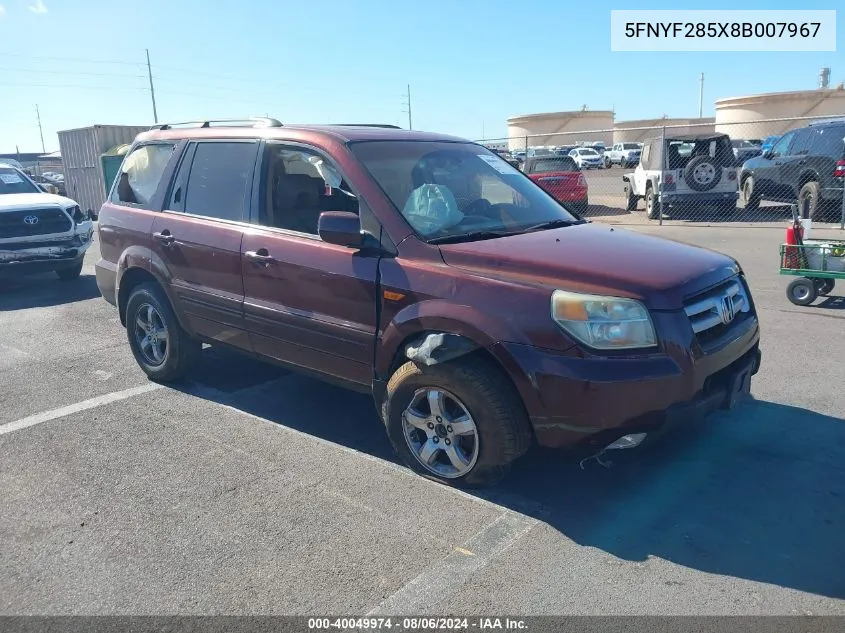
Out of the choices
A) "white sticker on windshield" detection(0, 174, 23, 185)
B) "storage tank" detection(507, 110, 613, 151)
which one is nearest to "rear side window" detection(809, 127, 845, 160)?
"white sticker on windshield" detection(0, 174, 23, 185)

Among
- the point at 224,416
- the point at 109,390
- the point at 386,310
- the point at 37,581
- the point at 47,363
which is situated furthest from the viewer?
the point at 47,363

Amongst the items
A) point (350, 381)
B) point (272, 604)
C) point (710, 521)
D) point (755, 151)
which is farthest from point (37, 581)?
point (755, 151)

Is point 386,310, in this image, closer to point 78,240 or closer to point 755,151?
point 78,240

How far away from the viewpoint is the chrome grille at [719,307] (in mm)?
3539

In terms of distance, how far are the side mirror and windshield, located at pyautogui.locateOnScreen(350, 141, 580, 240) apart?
11.1 inches

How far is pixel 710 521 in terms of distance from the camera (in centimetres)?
348

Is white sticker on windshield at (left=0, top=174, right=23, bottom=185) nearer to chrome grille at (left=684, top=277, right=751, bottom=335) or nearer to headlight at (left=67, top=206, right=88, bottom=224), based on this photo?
headlight at (left=67, top=206, right=88, bottom=224)

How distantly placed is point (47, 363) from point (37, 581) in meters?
3.74

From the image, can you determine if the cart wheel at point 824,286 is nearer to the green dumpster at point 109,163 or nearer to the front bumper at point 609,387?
the front bumper at point 609,387

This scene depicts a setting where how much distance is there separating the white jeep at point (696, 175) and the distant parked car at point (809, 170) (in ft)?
2.43

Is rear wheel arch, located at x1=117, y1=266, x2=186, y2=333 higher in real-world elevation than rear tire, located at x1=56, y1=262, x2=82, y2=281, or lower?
higher

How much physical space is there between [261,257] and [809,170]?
12.6 metres

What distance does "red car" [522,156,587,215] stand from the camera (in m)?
16.7

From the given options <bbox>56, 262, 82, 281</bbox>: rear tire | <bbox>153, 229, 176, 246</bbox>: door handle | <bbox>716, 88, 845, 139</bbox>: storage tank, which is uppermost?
<bbox>716, 88, 845, 139</bbox>: storage tank
